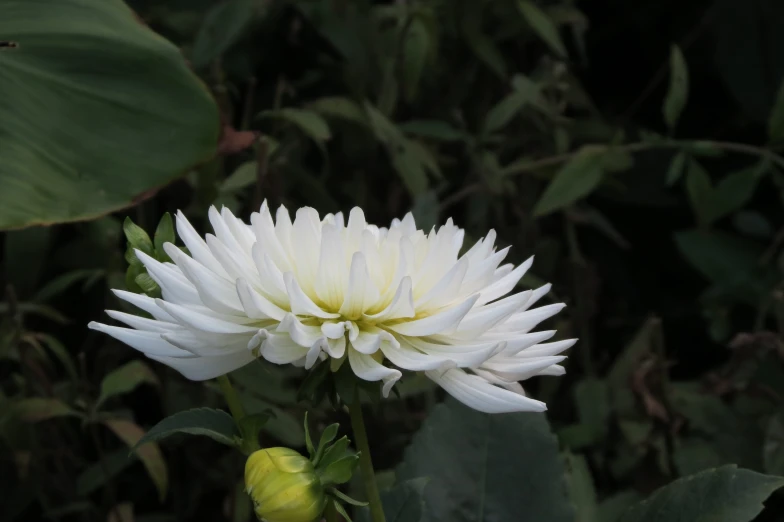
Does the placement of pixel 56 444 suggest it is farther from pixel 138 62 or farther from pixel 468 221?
pixel 468 221

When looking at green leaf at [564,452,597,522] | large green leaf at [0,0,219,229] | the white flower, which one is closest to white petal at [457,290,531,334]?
the white flower

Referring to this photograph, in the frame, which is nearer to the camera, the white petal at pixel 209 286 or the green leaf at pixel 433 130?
the white petal at pixel 209 286

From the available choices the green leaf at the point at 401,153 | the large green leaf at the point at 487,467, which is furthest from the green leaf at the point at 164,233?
A: the green leaf at the point at 401,153

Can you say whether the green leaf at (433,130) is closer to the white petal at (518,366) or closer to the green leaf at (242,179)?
the green leaf at (242,179)

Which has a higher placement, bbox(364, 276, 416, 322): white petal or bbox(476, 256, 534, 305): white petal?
bbox(364, 276, 416, 322): white petal

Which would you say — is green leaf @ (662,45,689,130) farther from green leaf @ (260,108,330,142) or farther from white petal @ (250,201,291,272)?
white petal @ (250,201,291,272)

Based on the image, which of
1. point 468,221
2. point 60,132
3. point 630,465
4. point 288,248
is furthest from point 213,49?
point 630,465
